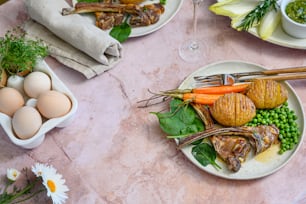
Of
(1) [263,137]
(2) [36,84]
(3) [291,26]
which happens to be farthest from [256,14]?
(2) [36,84]

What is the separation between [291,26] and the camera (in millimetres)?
1073

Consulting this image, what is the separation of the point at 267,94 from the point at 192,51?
0.25 meters

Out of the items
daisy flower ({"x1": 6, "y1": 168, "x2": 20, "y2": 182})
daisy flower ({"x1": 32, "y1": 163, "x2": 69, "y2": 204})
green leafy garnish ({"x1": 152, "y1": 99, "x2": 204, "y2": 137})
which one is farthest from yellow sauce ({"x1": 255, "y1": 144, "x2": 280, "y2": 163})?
daisy flower ({"x1": 6, "y1": 168, "x2": 20, "y2": 182})

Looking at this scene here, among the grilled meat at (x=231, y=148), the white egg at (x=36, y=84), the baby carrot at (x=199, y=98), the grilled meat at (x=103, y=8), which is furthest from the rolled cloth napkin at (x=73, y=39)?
the grilled meat at (x=231, y=148)

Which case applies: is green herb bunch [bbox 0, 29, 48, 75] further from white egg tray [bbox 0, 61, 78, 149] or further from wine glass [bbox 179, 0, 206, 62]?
wine glass [bbox 179, 0, 206, 62]

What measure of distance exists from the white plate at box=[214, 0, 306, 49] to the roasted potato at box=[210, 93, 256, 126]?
0.21 metres

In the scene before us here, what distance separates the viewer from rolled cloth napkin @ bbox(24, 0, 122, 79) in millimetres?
1077

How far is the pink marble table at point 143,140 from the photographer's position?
925 millimetres

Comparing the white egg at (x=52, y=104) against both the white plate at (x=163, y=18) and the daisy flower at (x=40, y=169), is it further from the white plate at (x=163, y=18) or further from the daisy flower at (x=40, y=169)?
the white plate at (x=163, y=18)

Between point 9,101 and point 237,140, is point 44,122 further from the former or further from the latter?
point 237,140

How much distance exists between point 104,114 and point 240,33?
1.39 feet

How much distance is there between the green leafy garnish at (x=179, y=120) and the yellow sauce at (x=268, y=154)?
0.14m

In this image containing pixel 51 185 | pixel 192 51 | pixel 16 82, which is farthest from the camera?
pixel 192 51

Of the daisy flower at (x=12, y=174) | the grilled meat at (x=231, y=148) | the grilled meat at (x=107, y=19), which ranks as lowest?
the daisy flower at (x=12, y=174)
